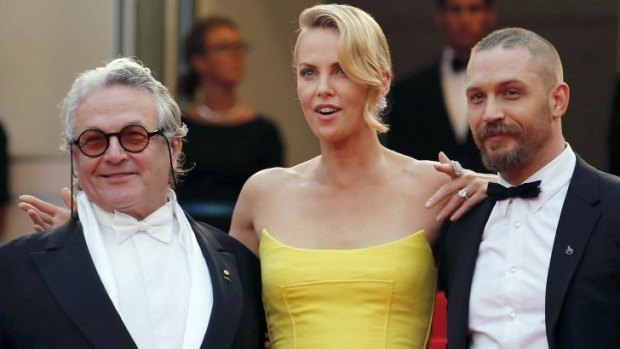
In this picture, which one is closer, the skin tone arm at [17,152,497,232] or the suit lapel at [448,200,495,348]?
the suit lapel at [448,200,495,348]

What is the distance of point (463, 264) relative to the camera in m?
4.11

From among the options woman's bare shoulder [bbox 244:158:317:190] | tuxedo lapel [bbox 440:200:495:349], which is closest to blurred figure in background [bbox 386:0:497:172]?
woman's bare shoulder [bbox 244:158:317:190]

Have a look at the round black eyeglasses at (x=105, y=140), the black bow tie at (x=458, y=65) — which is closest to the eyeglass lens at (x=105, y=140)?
the round black eyeglasses at (x=105, y=140)

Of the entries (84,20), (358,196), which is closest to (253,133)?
(84,20)

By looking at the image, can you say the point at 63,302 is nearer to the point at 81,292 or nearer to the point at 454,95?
the point at 81,292

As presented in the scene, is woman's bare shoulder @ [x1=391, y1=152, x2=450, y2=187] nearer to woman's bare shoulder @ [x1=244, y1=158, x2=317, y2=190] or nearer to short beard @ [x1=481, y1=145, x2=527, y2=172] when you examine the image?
woman's bare shoulder @ [x1=244, y1=158, x2=317, y2=190]

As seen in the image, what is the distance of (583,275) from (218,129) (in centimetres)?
319

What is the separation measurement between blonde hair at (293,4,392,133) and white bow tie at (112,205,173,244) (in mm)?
724

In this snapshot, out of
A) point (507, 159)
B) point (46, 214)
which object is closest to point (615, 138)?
point (507, 159)

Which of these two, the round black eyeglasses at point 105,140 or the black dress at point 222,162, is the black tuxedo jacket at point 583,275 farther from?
the black dress at point 222,162

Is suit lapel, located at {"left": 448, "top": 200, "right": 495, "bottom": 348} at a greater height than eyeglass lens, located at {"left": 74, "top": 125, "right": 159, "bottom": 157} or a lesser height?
lesser

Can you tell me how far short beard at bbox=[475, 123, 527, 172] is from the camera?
4.04m

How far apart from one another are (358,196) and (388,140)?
6.94 feet

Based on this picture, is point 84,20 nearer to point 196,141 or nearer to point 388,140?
point 196,141
